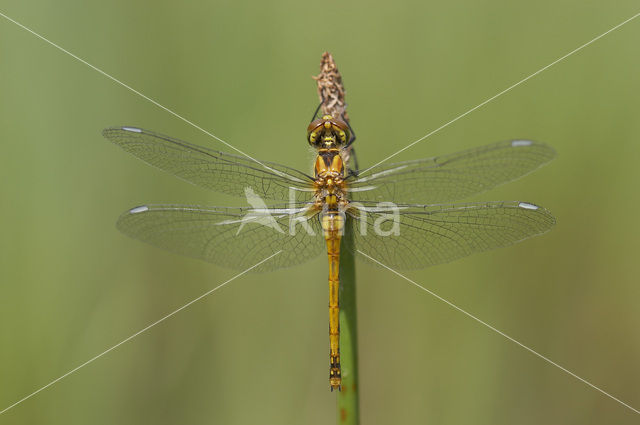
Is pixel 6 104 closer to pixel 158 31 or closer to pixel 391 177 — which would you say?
pixel 158 31

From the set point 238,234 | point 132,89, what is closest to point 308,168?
point 238,234

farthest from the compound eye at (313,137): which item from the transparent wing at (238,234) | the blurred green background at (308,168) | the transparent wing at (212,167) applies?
the blurred green background at (308,168)

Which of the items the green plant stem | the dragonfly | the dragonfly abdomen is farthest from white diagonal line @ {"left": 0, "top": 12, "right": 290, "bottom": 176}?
the green plant stem

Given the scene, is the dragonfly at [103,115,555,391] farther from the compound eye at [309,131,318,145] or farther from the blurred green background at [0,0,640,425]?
the blurred green background at [0,0,640,425]

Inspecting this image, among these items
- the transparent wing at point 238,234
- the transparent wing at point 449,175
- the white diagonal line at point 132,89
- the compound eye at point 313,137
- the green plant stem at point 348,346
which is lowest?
the green plant stem at point 348,346

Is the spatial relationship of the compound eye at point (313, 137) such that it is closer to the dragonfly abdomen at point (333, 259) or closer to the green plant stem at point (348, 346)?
the dragonfly abdomen at point (333, 259)

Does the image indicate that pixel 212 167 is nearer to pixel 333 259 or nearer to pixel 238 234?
pixel 238 234

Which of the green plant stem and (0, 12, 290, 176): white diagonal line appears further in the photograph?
(0, 12, 290, 176): white diagonal line
